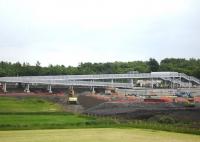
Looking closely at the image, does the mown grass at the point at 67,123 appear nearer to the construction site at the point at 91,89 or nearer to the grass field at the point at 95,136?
the grass field at the point at 95,136

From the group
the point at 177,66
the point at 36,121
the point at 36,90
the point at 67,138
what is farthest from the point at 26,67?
the point at 67,138

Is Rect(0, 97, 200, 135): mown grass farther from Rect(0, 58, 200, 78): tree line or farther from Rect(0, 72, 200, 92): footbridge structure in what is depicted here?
Rect(0, 58, 200, 78): tree line

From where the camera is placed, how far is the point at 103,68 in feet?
565

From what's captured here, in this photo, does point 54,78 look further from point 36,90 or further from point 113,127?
point 113,127

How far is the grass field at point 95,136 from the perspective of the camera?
34.4 metres

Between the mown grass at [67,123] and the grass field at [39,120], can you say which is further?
the grass field at [39,120]

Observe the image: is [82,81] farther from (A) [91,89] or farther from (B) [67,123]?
(B) [67,123]

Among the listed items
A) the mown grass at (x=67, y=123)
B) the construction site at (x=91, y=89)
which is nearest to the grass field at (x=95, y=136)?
the mown grass at (x=67, y=123)

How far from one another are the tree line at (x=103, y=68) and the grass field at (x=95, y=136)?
326 ft

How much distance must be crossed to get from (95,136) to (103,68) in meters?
135

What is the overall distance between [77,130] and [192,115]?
46.0 ft

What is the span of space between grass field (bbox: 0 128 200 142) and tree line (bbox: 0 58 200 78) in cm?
9949

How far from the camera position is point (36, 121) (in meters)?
48.8

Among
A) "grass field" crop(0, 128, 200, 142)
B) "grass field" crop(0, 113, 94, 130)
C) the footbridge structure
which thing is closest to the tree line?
the footbridge structure
